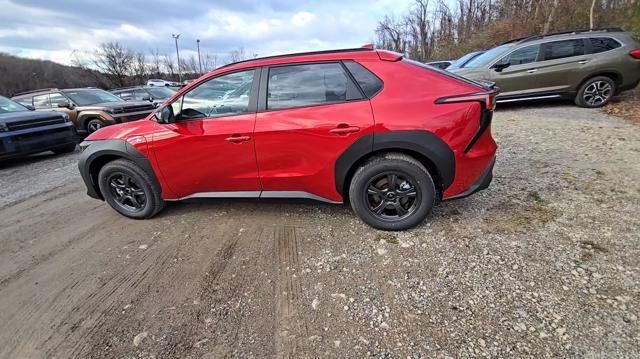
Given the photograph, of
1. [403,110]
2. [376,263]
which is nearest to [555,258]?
[376,263]

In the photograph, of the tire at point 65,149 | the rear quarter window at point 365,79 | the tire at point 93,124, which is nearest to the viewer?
the rear quarter window at point 365,79

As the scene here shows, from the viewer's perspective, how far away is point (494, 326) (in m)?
1.91

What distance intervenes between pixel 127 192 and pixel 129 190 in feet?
0.16

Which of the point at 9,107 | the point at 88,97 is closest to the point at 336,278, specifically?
the point at 9,107

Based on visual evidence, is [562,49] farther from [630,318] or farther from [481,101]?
[630,318]

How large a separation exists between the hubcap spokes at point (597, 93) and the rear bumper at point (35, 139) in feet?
39.0

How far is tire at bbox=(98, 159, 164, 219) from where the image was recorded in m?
3.45

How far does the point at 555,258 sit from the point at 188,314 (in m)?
2.76

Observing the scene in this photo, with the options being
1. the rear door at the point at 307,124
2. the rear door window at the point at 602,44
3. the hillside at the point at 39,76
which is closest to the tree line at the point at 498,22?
the rear door window at the point at 602,44

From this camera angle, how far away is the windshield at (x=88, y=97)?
29.2ft

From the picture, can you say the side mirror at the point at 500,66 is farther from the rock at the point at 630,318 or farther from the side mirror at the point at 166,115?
the side mirror at the point at 166,115

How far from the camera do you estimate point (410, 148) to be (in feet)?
8.91

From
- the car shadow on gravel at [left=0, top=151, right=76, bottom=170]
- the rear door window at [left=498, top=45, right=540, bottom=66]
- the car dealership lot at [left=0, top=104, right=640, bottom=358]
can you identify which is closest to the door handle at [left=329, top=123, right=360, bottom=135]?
the car dealership lot at [left=0, top=104, right=640, bottom=358]

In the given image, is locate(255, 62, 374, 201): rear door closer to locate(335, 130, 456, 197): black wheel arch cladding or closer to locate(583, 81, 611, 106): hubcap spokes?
locate(335, 130, 456, 197): black wheel arch cladding
